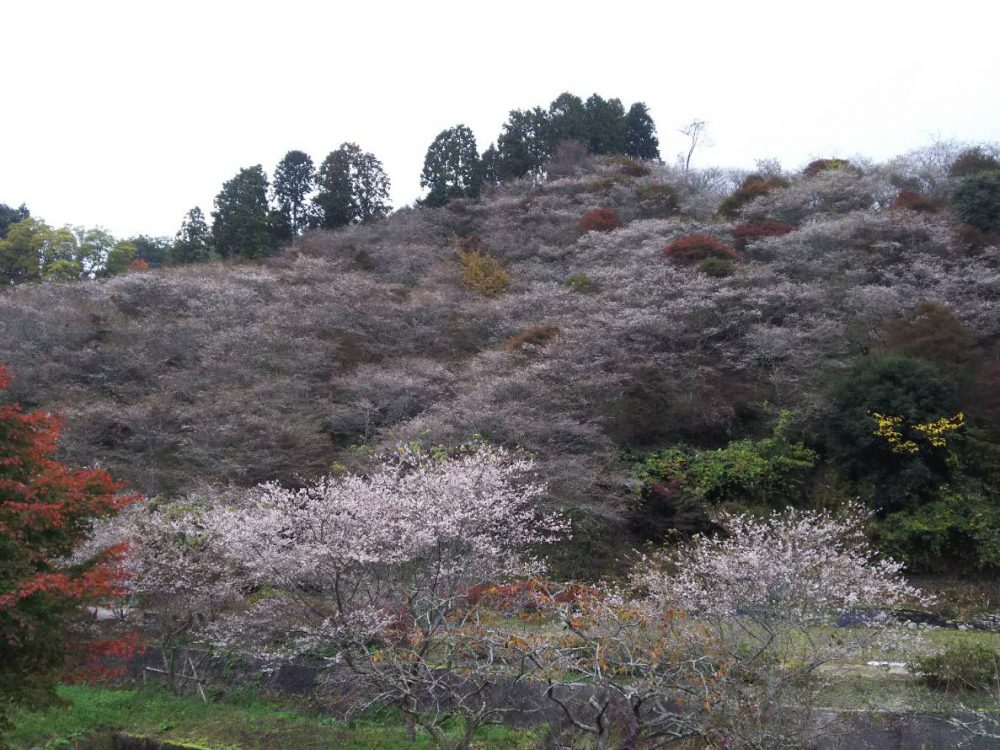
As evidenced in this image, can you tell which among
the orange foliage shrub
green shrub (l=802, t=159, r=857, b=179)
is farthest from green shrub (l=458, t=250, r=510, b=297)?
green shrub (l=802, t=159, r=857, b=179)

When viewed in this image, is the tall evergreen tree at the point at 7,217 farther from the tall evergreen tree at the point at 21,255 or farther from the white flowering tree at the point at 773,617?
the white flowering tree at the point at 773,617

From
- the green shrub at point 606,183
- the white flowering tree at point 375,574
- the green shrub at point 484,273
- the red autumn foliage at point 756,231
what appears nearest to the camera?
the white flowering tree at point 375,574

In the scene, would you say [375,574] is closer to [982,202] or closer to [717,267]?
[717,267]

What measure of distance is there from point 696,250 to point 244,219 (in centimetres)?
2045

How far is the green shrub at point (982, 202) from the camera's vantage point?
21156mm

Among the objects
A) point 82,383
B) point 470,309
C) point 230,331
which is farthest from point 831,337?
point 82,383

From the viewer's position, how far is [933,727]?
6875 millimetres

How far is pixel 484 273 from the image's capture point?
28.2m

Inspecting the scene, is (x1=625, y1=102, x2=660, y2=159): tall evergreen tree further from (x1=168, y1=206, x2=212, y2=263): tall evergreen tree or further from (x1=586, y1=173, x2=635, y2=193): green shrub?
(x1=168, y1=206, x2=212, y2=263): tall evergreen tree

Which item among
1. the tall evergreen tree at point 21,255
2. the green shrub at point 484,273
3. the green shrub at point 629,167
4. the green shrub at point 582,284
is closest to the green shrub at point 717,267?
the green shrub at point 582,284

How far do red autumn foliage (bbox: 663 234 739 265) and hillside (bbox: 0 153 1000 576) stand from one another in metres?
0.24

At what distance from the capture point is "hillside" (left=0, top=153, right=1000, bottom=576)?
49.9 feet

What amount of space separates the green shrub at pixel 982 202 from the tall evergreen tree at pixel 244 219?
84.7 feet

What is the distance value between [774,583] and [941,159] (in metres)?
34.5
